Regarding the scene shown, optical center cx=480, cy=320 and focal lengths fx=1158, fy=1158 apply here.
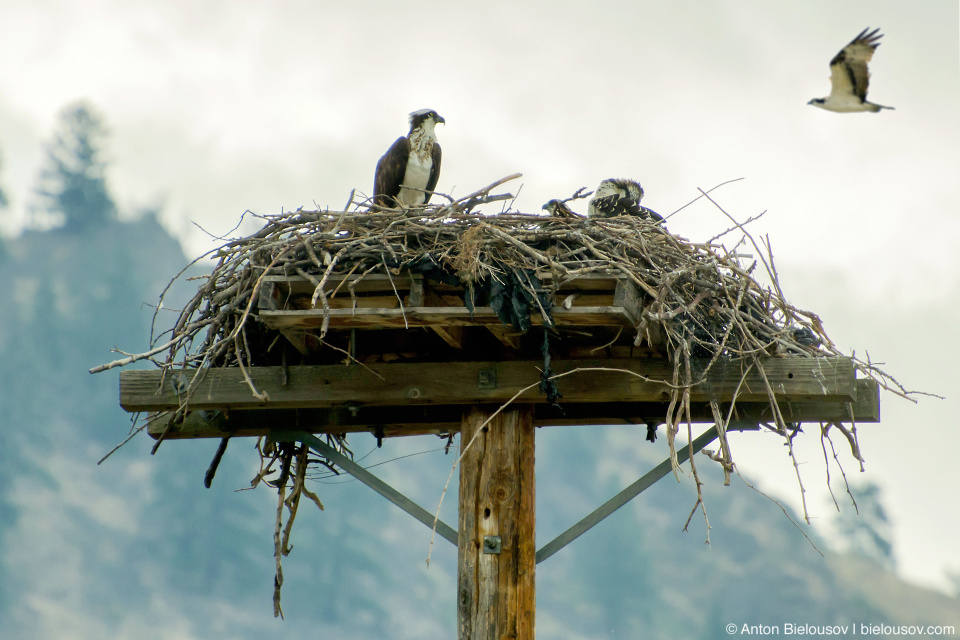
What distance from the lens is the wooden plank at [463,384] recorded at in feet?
15.7

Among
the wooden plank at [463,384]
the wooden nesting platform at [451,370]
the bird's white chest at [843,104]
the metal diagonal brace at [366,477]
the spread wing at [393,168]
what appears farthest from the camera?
the spread wing at [393,168]

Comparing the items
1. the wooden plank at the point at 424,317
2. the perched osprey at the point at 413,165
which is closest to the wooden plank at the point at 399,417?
the wooden plank at the point at 424,317

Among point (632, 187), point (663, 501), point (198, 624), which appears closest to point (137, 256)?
point (198, 624)

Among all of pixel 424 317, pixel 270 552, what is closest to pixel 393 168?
pixel 424 317

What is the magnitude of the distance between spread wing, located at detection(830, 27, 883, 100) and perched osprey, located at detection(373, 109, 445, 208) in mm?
3813

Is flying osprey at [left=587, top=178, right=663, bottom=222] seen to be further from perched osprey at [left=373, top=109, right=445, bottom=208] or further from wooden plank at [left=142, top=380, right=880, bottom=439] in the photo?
wooden plank at [left=142, top=380, right=880, bottom=439]

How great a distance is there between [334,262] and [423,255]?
0.35 meters

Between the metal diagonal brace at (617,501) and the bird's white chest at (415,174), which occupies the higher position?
the bird's white chest at (415,174)

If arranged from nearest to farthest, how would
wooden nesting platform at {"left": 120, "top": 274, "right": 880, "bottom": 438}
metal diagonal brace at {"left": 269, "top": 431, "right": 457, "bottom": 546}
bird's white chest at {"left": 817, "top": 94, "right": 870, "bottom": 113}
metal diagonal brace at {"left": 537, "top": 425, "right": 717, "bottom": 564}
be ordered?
bird's white chest at {"left": 817, "top": 94, "right": 870, "bottom": 113} → wooden nesting platform at {"left": 120, "top": 274, "right": 880, "bottom": 438} → metal diagonal brace at {"left": 537, "top": 425, "right": 717, "bottom": 564} → metal diagonal brace at {"left": 269, "top": 431, "right": 457, "bottom": 546}

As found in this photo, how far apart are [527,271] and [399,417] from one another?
4.94ft

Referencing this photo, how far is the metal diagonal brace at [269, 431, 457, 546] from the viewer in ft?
16.5

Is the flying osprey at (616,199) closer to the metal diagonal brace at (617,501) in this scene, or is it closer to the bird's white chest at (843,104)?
the metal diagonal brace at (617,501)

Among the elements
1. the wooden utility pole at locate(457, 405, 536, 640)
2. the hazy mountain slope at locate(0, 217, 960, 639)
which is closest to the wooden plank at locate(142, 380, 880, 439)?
the wooden utility pole at locate(457, 405, 536, 640)

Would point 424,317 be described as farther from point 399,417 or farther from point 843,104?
point 843,104
